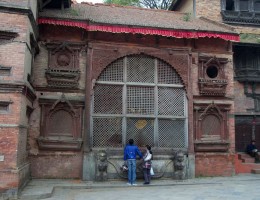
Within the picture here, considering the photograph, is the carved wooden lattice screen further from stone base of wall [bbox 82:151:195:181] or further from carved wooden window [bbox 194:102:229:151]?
carved wooden window [bbox 194:102:229:151]

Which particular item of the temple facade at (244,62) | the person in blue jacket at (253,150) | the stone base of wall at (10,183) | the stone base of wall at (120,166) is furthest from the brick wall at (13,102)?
the person in blue jacket at (253,150)

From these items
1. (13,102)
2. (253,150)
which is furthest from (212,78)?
(13,102)

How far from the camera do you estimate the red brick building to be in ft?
37.5

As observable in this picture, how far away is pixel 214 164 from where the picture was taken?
12.8m

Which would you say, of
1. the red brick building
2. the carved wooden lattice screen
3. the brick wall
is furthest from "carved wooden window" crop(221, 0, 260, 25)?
the brick wall

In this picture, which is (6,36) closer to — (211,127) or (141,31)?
(141,31)

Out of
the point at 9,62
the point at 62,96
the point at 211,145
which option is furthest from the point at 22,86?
the point at 211,145

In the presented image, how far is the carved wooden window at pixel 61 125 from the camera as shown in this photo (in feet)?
37.3

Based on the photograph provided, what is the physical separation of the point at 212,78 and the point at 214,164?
368 centimetres

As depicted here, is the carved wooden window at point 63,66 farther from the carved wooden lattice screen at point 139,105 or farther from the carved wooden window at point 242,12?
the carved wooden window at point 242,12

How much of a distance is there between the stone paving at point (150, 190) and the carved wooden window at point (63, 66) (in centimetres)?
366

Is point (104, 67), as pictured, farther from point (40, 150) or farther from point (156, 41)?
point (40, 150)

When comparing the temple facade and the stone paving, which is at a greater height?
the temple facade

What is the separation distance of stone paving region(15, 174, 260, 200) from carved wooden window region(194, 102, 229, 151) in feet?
4.67
